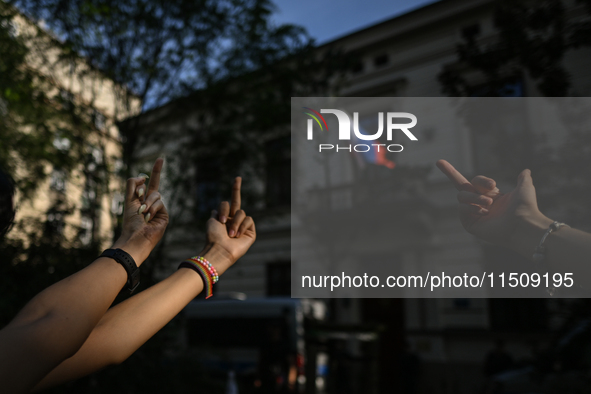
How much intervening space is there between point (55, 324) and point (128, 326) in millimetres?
269

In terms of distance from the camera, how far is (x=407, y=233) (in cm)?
1357

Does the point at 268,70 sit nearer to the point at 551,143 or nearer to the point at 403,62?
the point at 551,143

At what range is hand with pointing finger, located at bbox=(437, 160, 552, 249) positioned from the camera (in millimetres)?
1720

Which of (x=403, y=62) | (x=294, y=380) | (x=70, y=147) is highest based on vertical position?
(x=403, y=62)

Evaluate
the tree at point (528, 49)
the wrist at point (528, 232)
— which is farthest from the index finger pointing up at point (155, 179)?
the tree at point (528, 49)

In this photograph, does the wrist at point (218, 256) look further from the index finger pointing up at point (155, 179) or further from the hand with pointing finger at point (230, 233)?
the index finger pointing up at point (155, 179)

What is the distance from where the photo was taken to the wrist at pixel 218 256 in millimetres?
1431

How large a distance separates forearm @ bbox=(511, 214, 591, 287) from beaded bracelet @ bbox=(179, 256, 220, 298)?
107 centimetres

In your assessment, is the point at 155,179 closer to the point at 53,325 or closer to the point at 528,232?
the point at 53,325

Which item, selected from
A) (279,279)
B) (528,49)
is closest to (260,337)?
(279,279)

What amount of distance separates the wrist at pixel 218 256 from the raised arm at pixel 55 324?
0.25 meters

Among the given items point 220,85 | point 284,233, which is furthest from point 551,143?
point 284,233

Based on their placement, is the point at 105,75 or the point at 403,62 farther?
the point at 403,62

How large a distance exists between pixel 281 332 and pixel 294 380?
1.55 meters
